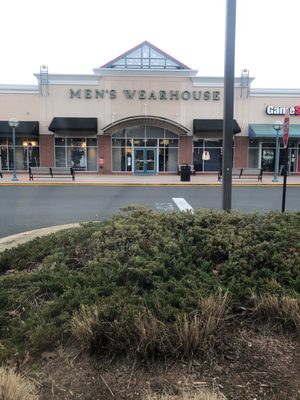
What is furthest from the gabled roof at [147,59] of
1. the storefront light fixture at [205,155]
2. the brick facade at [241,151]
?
the brick facade at [241,151]

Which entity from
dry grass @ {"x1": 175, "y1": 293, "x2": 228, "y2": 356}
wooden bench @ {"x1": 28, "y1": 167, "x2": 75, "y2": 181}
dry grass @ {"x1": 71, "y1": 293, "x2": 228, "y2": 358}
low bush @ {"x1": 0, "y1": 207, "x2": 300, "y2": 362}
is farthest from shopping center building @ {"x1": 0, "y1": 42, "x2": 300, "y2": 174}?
dry grass @ {"x1": 71, "y1": 293, "x2": 228, "y2": 358}

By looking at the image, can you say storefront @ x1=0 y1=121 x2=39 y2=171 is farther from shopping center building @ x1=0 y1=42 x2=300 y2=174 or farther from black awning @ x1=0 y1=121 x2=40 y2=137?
black awning @ x1=0 y1=121 x2=40 y2=137

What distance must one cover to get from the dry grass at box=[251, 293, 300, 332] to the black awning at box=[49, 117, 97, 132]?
26.8m

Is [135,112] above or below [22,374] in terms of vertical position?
above

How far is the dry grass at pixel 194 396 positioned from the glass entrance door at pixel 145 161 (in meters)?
28.4

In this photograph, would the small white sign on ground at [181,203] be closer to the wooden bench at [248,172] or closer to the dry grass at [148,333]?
the dry grass at [148,333]

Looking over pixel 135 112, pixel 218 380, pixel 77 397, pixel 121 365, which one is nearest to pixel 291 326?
pixel 218 380

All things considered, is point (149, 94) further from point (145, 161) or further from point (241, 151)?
point (241, 151)

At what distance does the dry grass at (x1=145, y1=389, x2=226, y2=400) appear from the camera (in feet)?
7.43

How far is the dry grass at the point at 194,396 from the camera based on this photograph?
7.43 ft

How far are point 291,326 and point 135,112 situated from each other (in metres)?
27.6

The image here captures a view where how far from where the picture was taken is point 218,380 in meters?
2.63

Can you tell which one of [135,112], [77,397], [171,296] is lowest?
[77,397]

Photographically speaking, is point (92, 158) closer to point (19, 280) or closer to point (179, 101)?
point (179, 101)
